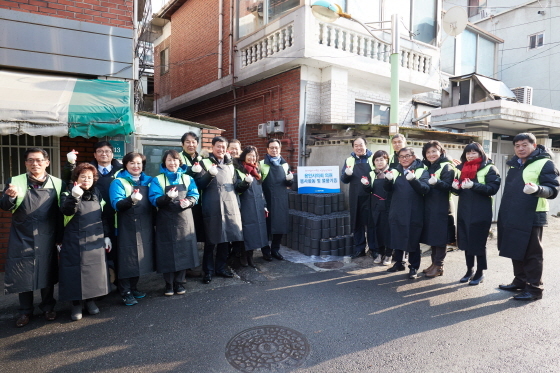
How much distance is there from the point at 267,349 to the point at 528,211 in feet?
12.0

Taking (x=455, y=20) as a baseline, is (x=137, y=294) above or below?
below

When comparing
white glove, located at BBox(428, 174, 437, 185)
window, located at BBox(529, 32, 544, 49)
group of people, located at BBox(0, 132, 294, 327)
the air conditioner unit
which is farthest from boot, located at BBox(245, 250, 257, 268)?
window, located at BBox(529, 32, 544, 49)

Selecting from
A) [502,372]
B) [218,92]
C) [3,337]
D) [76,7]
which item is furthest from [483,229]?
[218,92]

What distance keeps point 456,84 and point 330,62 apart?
5045mm

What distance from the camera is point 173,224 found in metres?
4.47

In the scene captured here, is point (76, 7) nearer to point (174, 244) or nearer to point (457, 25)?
Result: point (174, 244)

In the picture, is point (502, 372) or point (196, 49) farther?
point (196, 49)

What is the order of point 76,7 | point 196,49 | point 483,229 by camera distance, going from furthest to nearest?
point 196,49
point 76,7
point 483,229

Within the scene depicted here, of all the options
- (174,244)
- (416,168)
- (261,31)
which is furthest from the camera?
(261,31)

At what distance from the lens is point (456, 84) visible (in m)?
11.1

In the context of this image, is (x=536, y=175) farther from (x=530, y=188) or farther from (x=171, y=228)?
(x=171, y=228)

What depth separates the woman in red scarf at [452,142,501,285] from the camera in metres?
4.85

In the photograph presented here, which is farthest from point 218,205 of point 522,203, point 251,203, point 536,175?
point 536,175

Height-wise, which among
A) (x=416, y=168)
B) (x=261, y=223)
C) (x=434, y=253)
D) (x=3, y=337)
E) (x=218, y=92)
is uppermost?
(x=218, y=92)
